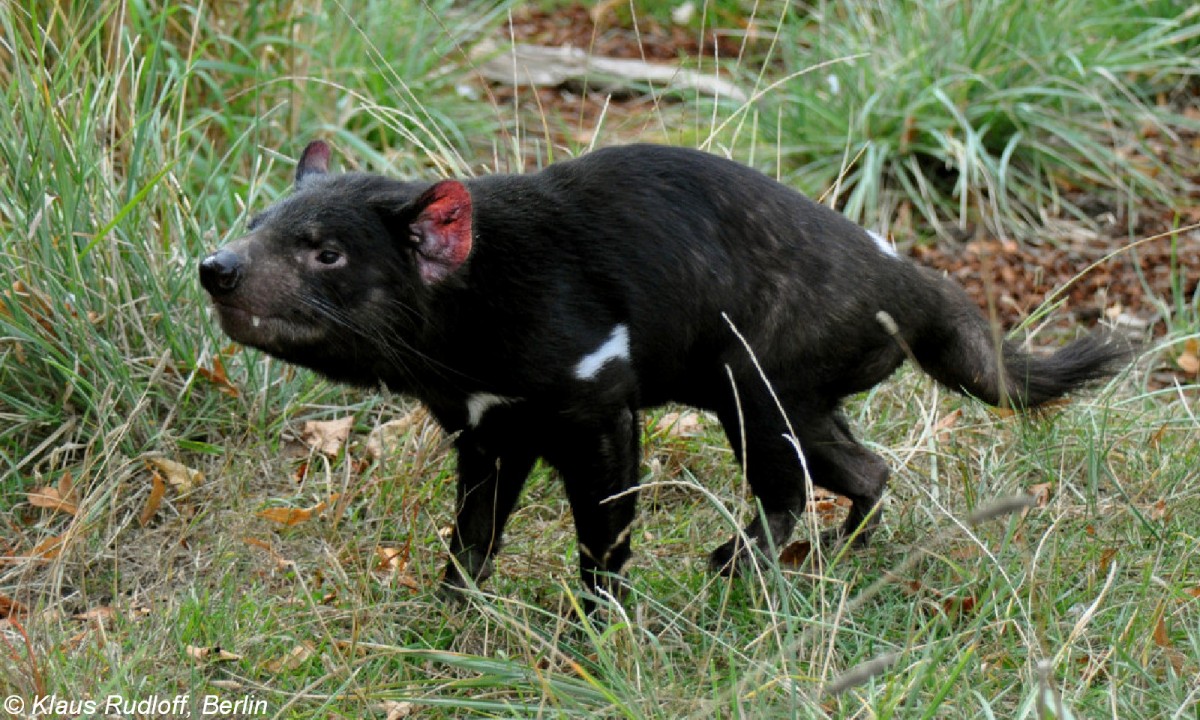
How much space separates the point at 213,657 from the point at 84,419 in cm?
90

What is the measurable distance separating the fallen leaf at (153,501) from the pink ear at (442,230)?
1027 millimetres

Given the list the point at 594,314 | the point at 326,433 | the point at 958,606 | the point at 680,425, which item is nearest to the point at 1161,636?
the point at 958,606

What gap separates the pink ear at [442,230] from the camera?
269 cm

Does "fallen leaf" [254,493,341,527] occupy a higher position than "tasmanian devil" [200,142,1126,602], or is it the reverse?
"tasmanian devil" [200,142,1126,602]

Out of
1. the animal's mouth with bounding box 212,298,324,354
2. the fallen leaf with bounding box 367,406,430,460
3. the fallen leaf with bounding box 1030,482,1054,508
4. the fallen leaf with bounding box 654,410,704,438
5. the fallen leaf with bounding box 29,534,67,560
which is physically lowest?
the fallen leaf with bounding box 654,410,704,438

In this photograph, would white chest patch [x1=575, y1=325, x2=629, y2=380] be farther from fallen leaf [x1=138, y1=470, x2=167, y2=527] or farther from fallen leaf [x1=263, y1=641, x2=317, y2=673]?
fallen leaf [x1=138, y1=470, x2=167, y2=527]

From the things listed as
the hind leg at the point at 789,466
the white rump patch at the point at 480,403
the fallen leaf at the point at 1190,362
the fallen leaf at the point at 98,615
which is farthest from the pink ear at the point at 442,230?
the fallen leaf at the point at 1190,362

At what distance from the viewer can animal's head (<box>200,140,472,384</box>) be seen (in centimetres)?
264

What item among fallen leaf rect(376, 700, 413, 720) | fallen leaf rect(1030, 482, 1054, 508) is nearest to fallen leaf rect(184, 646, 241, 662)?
fallen leaf rect(376, 700, 413, 720)

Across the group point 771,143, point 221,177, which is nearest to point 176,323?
point 221,177

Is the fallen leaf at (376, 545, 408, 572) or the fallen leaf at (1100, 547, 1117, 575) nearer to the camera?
the fallen leaf at (1100, 547, 1117, 575)

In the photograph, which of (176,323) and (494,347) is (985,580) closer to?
(494,347)

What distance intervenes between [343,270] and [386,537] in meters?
0.87

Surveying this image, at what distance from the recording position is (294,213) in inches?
108
